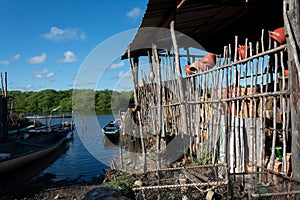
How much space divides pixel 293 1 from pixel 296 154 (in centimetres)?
183

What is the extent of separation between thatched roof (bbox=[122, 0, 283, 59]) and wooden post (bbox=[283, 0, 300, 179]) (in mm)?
1586

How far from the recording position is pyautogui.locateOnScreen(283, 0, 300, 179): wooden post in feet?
10.1

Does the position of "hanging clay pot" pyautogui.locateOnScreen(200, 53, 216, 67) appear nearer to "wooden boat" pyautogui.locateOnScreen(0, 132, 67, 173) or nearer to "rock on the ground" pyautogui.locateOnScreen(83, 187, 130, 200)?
"rock on the ground" pyautogui.locateOnScreen(83, 187, 130, 200)

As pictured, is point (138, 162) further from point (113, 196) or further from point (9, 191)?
point (113, 196)

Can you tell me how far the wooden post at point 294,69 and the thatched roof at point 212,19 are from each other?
1586 millimetres

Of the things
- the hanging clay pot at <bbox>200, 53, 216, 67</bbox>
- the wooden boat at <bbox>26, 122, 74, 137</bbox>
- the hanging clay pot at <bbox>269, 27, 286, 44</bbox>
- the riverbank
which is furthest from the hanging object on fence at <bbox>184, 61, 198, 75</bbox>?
the wooden boat at <bbox>26, 122, 74, 137</bbox>

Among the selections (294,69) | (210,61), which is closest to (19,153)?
(210,61)

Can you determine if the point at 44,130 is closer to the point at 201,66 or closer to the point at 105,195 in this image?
the point at 201,66

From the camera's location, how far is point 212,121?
541 cm

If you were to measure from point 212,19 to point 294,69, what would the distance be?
3380mm

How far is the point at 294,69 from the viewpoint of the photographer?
123 inches

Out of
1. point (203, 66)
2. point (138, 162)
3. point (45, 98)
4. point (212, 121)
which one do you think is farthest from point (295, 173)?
point (45, 98)

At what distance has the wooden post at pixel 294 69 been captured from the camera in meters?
3.09

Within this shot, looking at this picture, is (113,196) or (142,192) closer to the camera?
(142,192)
